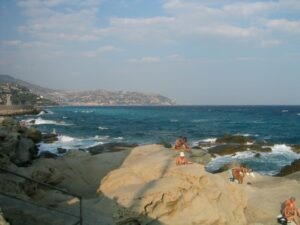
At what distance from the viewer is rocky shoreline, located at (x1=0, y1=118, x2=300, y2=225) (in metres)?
12.8

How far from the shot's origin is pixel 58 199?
13867mm

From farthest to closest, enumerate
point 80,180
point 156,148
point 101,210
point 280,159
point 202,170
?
1. point 280,159
2. point 156,148
3. point 80,180
4. point 202,170
5. point 101,210

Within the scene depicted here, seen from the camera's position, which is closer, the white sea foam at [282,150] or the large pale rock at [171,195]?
Result: the large pale rock at [171,195]

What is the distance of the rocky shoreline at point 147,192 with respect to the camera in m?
12.8

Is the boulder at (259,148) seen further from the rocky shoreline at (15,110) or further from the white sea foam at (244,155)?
the rocky shoreline at (15,110)

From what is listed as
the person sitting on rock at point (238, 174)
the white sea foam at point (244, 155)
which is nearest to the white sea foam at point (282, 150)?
the white sea foam at point (244, 155)

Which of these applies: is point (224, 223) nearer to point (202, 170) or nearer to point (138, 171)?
point (202, 170)

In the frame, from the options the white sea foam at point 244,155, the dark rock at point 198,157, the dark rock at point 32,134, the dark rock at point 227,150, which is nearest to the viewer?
the dark rock at point 198,157

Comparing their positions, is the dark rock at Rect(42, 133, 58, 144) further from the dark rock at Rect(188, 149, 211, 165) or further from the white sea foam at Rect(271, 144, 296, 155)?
the dark rock at Rect(188, 149, 211, 165)

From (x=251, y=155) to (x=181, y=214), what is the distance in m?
22.6

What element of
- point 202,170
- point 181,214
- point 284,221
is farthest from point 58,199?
point 284,221

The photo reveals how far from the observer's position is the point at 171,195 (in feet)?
43.5

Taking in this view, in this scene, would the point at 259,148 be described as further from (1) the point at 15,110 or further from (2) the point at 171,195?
(1) the point at 15,110

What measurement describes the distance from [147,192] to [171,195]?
0.76 metres
